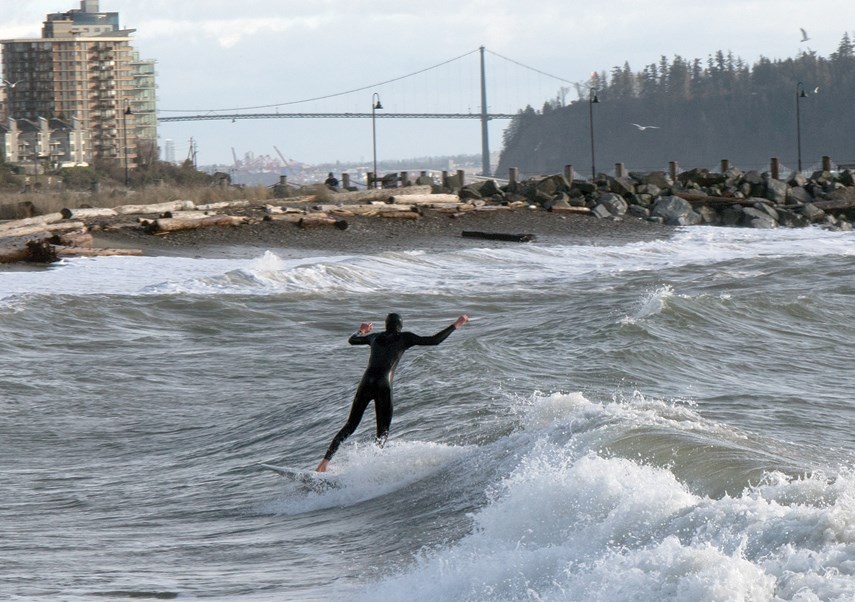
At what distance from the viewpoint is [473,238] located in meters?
32.7

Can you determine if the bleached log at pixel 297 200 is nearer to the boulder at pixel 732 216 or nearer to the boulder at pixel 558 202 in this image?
the boulder at pixel 558 202

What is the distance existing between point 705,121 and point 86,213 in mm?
113218

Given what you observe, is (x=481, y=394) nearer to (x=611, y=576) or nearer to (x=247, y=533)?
(x=247, y=533)


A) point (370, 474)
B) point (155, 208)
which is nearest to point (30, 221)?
point (155, 208)

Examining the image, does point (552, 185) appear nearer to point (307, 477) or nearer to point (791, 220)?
point (791, 220)

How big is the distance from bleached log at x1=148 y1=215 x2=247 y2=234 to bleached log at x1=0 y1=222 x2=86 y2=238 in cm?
169

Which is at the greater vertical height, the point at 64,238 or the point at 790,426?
the point at 64,238

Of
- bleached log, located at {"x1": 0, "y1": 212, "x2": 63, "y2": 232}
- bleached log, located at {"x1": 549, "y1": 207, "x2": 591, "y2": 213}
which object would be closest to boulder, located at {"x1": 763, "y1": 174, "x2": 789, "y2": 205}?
bleached log, located at {"x1": 549, "y1": 207, "x2": 591, "y2": 213}

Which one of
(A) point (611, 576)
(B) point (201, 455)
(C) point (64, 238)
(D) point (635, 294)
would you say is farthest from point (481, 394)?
(C) point (64, 238)

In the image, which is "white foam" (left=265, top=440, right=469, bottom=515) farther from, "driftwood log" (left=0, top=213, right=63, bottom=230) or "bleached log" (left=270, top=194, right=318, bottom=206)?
"bleached log" (left=270, top=194, right=318, bottom=206)

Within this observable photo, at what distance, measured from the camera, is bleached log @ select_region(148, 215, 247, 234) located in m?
29.7

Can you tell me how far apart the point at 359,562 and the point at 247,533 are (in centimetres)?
127

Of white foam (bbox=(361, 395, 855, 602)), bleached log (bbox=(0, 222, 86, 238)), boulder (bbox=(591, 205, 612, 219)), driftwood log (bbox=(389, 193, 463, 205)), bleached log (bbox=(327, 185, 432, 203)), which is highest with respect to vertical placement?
bleached log (bbox=(327, 185, 432, 203))

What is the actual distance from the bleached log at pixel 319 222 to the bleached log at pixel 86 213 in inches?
190
